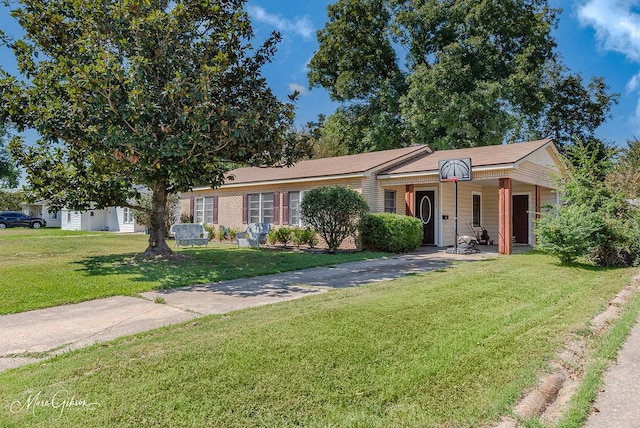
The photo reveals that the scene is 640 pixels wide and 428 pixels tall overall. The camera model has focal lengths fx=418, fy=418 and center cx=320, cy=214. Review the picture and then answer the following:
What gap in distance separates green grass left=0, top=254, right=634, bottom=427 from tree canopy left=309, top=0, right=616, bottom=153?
21.9 metres

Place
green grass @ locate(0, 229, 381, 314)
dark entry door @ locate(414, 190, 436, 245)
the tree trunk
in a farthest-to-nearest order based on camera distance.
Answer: dark entry door @ locate(414, 190, 436, 245)
the tree trunk
green grass @ locate(0, 229, 381, 314)

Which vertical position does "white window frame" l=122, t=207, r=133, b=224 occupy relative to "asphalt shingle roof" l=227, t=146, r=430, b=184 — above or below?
below

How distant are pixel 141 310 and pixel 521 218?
16.6 metres

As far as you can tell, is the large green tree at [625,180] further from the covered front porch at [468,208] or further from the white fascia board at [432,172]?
the white fascia board at [432,172]

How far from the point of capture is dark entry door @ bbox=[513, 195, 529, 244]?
18.0 metres

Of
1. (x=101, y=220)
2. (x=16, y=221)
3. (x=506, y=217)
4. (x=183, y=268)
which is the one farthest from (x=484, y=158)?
(x=16, y=221)

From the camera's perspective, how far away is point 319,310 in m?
5.66

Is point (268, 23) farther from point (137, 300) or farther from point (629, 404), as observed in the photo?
point (629, 404)

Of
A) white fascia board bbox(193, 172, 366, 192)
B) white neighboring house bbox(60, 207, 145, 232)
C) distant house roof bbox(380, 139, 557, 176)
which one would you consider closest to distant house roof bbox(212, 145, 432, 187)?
white fascia board bbox(193, 172, 366, 192)

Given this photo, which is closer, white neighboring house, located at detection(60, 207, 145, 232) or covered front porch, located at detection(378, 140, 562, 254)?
covered front porch, located at detection(378, 140, 562, 254)

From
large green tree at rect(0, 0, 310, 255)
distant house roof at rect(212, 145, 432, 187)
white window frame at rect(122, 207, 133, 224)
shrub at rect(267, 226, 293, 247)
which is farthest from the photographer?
white window frame at rect(122, 207, 133, 224)

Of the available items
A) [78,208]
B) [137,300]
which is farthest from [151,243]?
[137,300]

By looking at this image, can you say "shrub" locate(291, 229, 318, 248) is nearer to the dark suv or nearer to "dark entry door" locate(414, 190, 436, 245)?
"dark entry door" locate(414, 190, 436, 245)

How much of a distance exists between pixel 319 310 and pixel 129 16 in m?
8.35
